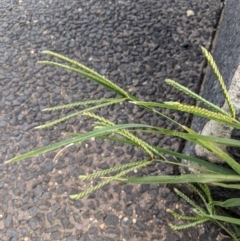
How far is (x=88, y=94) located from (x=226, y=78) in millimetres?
501

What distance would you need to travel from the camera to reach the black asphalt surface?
1.10 meters

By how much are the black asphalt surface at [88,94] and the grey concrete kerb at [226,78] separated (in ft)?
0.48

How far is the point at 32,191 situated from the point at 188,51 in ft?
2.36

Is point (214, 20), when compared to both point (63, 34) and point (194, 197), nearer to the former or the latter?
point (63, 34)

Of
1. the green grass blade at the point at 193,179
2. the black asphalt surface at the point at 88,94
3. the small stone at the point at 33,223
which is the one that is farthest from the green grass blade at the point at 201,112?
the small stone at the point at 33,223

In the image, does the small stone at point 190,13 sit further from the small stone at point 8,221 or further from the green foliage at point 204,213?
the small stone at point 8,221

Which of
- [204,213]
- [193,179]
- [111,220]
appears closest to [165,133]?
[193,179]

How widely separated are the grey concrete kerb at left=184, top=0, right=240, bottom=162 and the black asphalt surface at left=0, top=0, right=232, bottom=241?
15 centimetres

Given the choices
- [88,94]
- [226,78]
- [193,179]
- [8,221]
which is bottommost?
[8,221]

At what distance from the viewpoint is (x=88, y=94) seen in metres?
1.37

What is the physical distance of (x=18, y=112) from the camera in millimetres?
1333

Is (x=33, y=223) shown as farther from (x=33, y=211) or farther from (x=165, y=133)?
(x=165, y=133)

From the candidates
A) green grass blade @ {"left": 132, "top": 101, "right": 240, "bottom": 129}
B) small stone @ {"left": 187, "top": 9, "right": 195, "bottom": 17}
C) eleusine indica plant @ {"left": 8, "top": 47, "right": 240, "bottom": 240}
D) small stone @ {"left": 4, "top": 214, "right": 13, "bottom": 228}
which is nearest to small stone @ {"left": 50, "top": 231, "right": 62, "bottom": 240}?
small stone @ {"left": 4, "top": 214, "right": 13, "bottom": 228}

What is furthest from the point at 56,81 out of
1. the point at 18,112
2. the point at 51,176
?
the point at 51,176
